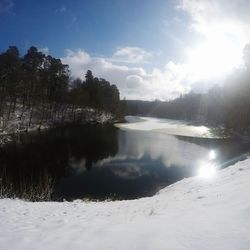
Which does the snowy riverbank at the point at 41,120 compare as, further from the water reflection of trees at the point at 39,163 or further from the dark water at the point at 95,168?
the dark water at the point at 95,168

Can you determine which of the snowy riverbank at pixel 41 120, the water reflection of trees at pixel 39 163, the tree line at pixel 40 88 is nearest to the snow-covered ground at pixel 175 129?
the snowy riverbank at pixel 41 120

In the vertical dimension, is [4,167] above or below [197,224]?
below

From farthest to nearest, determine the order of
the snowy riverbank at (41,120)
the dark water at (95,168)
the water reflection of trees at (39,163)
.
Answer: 1. the snowy riverbank at (41,120)
2. the dark water at (95,168)
3. the water reflection of trees at (39,163)

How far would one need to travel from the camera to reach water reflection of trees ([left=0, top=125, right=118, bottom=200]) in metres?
18.3

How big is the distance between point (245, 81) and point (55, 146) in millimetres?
34471

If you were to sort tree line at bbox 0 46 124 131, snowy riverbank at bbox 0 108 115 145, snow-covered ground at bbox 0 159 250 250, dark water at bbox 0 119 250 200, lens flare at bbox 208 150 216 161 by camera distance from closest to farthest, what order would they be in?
snow-covered ground at bbox 0 159 250 250 → dark water at bbox 0 119 250 200 → lens flare at bbox 208 150 216 161 → snowy riverbank at bbox 0 108 115 145 → tree line at bbox 0 46 124 131

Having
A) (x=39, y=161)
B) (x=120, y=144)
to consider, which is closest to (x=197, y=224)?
(x=39, y=161)

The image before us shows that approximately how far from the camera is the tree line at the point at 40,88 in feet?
181

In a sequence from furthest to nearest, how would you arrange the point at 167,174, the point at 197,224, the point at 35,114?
the point at 35,114 < the point at 167,174 < the point at 197,224

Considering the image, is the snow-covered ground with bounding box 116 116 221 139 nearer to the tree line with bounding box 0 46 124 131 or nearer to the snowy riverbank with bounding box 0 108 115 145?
the snowy riverbank with bounding box 0 108 115 145

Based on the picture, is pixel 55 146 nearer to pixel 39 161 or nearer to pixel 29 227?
pixel 39 161

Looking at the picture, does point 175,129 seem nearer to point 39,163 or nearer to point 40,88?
point 40,88

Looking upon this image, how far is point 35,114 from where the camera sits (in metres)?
64.7

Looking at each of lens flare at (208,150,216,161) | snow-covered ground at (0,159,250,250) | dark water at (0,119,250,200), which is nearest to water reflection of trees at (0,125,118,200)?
dark water at (0,119,250,200)
